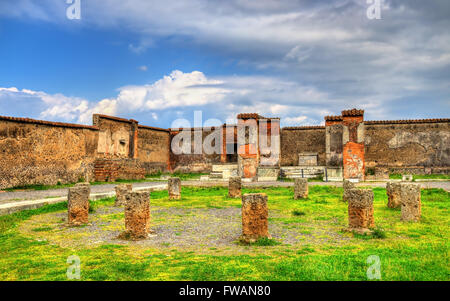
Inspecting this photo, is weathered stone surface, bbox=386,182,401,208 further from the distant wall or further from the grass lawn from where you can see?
the distant wall

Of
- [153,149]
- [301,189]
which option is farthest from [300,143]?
[301,189]

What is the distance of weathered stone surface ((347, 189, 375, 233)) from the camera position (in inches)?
238

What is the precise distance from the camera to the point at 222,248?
16.4 feet

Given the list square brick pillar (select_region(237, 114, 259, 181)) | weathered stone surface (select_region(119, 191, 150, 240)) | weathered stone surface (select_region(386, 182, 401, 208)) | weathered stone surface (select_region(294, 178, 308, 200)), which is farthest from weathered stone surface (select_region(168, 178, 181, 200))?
square brick pillar (select_region(237, 114, 259, 181))

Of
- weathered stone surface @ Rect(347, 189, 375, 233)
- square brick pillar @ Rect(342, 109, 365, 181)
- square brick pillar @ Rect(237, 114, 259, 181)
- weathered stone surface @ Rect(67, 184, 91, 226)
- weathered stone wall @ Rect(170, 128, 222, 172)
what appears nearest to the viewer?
weathered stone surface @ Rect(347, 189, 375, 233)

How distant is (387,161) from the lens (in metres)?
23.1

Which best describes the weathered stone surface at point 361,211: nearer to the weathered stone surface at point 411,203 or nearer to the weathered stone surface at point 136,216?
the weathered stone surface at point 411,203

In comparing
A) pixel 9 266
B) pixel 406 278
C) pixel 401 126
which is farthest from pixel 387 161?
pixel 9 266

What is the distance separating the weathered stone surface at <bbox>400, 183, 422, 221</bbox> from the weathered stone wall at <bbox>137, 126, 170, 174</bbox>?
1986 centimetres

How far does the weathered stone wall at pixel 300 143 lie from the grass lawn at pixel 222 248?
16.7 meters

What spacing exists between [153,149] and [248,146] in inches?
359

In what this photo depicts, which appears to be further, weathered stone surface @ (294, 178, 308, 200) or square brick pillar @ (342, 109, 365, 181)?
square brick pillar @ (342, 109, 365, 181)

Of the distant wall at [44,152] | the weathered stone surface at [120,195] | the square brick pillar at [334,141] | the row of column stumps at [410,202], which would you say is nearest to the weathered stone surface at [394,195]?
the row of column stumps at [410,202]
